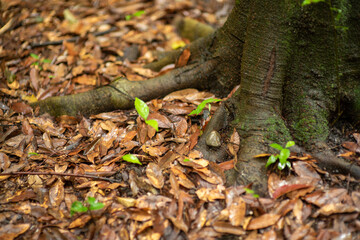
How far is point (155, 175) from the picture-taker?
217 centimetres

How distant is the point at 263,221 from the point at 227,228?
246 millimetres

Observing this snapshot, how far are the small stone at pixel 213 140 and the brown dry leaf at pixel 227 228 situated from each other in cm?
68

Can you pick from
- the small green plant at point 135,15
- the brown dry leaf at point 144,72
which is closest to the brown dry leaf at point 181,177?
the brown dry leaf at point 144,72

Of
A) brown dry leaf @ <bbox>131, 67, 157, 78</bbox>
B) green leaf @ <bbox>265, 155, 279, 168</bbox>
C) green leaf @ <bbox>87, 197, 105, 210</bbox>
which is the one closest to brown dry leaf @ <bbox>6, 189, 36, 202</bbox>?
green leaf @ <bbox>87, 197, 105, 210</bbox>

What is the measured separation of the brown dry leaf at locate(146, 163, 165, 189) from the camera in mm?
2102

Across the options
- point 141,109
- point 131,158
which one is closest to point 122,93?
point 141,109

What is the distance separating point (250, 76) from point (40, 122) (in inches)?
89.3

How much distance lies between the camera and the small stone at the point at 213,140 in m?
2.30

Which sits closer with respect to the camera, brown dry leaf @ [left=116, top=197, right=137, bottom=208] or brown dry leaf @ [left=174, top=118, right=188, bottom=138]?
brown dry leaf @ [left=116, top=197, right=137, bottom=208]

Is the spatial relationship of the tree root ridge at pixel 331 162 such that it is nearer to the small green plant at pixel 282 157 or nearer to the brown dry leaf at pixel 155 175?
the small green plant at pixel 282 157

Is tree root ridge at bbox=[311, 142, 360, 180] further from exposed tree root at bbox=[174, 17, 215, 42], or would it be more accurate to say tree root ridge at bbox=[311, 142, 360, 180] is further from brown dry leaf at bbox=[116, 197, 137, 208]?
exposed tree root at bbox=[174, 17, 215, 42]

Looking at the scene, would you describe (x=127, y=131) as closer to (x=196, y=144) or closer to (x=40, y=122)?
(x=196, y=144)

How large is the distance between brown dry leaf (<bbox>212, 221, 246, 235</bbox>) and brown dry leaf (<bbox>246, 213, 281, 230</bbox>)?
58 millimetres

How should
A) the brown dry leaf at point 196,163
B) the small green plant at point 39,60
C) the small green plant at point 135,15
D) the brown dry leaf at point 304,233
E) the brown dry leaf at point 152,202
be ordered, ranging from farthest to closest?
the small green plant at point 135,15
the small green plant at point 39,60
the brown dry leaf at point 196,163
the brown dry leaf at point 152,202
the brown dry leaf at point 304,233
